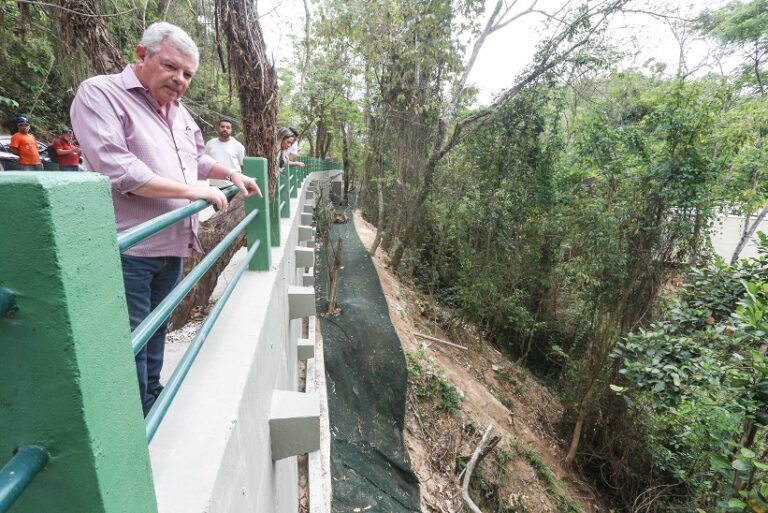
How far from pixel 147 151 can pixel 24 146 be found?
20.1 ft

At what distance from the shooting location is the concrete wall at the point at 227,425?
3.32 ft

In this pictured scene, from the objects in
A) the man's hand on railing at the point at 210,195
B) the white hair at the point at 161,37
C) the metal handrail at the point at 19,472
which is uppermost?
the white hair at the point at 161,37

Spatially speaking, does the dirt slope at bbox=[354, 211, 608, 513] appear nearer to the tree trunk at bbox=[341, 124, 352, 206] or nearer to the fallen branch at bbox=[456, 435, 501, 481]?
the fallen branch at bbox=[456, 435, 501, 481]

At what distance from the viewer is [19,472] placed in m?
0.48

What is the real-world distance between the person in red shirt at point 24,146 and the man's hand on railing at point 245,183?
18.8 feet

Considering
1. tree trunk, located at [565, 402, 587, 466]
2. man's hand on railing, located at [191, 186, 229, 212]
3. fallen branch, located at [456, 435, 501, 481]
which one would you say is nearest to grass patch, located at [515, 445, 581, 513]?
Answer: tree trunk, located at [565, 402, 587, 466]

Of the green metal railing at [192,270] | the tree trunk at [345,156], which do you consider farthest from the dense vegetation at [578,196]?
the tree trunk at [345,156]

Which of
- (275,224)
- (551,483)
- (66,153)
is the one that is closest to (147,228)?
(275,224)

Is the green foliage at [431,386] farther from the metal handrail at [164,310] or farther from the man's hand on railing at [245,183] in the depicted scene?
the metal handrail at [164,310]

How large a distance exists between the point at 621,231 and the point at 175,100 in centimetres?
793

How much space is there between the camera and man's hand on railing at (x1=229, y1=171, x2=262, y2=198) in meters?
1.92

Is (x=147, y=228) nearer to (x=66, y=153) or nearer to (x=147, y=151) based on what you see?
(x=147, y=151)

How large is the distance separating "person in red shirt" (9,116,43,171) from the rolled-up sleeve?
585 centimetres

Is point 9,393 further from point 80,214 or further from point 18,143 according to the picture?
point 18,143
